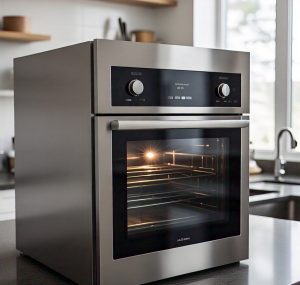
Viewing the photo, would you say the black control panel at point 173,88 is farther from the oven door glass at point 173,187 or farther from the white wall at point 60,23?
the white wall at point 60,23

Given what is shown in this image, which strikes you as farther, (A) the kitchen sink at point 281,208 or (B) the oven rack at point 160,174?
(A) the kitchen sink at point 281,208

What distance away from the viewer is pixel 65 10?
4.06 metres

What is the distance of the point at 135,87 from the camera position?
41.9 inches

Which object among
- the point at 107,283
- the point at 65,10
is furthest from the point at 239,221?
the point at 65,10

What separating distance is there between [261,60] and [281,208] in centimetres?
150

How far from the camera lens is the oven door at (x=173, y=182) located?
1.07 m

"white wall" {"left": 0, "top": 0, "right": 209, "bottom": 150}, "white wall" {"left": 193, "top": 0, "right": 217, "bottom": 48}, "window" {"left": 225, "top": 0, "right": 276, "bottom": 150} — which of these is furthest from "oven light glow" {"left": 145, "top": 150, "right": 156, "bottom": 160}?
"white wall" {"left": 193, "top": 0, "right": 217, "bottom": 48}

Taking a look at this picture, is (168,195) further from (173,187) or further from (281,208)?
(281,208)

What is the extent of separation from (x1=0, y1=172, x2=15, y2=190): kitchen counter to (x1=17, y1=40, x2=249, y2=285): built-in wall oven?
187cm

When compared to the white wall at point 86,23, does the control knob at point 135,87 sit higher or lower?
lower

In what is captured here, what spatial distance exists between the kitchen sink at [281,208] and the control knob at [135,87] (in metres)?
1.77

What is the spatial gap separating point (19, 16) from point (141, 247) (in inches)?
113

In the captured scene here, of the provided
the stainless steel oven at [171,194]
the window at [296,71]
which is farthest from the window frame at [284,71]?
the stainless steel oven at [171,194]

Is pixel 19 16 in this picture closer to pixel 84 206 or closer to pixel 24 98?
pixel 24 98
